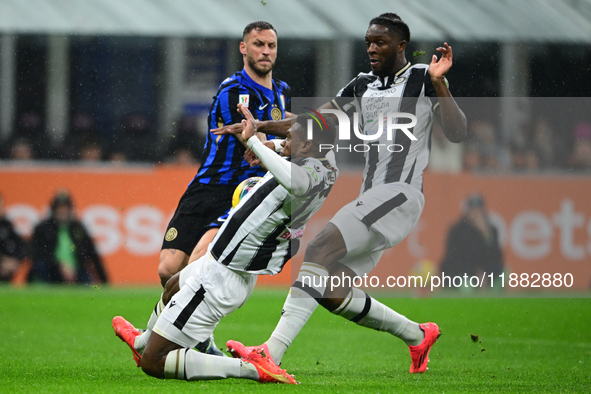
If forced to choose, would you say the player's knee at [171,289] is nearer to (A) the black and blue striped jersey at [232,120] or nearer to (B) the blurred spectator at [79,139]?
Answer: (A) the black and blue striped jersey at [232,120]

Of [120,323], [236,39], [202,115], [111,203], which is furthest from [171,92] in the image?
[120,323]

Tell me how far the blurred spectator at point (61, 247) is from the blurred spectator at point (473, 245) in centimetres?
479

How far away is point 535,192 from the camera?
11289 millimetres

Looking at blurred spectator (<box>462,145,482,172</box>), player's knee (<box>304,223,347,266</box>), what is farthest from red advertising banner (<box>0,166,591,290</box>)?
player's knee (<box>304,223,347,266</box>)

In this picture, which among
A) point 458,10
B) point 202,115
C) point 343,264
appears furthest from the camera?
point 202,115

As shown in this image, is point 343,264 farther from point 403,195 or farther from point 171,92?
point 171,92

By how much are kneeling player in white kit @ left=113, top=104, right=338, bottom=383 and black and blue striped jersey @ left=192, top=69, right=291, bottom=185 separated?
1347mm

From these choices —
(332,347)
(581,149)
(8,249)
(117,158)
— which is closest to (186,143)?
(117,158)

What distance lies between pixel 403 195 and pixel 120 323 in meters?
1.98

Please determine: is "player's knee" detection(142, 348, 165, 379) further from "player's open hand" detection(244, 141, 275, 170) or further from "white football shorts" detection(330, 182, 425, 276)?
"white football shorts" detection(330, 182, 425, 276)

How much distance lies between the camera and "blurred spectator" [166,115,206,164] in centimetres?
1258

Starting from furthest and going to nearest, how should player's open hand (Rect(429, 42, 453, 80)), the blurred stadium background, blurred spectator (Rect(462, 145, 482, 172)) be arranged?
blurred spectator (Rect(462, 145, 482, 172))
the blurred stadium background
player's open hand (Rect(429, 42, 453, 80))

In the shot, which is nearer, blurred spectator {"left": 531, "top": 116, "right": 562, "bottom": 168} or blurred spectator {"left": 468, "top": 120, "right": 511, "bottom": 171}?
blurred spectator {"left": 468, "top": 120, "right": 511, "bottom": 171}

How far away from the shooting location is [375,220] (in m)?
4.94
